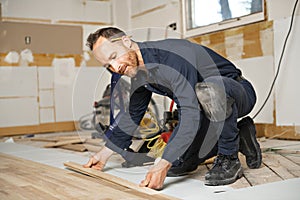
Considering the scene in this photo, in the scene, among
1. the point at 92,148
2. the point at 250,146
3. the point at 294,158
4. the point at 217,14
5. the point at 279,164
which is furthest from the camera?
the point at 217,14

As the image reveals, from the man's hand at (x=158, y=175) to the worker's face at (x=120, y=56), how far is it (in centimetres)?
45

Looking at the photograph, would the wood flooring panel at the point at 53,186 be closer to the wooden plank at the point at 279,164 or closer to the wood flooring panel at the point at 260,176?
the wood flooring panel at the point at 260,176

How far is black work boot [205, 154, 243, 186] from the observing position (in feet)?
5.67

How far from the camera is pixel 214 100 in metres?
1.69

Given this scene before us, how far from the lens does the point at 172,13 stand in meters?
4.26

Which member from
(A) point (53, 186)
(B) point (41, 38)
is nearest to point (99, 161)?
(A) point (53, 186)

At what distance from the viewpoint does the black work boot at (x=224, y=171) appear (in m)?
1.73

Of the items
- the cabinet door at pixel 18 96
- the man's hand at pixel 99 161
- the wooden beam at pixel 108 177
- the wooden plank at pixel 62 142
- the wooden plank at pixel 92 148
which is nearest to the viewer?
the wooden beam at pixel 108 177

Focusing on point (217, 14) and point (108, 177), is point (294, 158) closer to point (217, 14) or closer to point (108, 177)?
point (108, 177)

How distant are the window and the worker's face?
1870 mm

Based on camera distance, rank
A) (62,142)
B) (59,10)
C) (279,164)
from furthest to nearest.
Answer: (59,10) → (62,142) → (279,164)

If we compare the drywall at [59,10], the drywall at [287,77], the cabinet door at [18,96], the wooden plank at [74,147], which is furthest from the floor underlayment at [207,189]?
the drywall at [59,10]

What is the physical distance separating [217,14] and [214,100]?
2.20m

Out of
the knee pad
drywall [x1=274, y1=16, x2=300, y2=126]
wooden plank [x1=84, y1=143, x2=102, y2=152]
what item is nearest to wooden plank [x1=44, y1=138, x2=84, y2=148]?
wooden plank [x1=84, y1=143, x2=102, y2=152]
